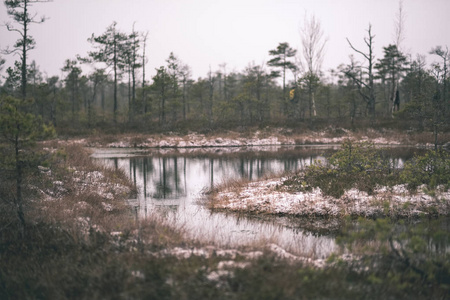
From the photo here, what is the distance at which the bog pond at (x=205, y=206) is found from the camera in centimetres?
872

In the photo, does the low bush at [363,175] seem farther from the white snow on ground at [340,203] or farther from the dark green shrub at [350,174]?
the white snow on ground at [340,203]

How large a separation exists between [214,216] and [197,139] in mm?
30351

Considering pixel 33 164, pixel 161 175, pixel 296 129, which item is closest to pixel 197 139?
pixel 296 129

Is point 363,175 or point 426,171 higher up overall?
point 426,171

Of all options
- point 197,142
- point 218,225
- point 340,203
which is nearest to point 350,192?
point 340,203

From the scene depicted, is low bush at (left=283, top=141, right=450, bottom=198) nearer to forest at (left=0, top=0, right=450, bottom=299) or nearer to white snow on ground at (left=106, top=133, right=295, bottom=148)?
forest at (left=0, top=0, right=450, bottom=299)

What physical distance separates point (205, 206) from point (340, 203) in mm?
5162

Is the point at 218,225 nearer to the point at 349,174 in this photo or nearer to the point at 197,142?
the point at 349,174

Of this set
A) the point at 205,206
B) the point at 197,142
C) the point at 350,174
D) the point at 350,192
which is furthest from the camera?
the point at 197,142

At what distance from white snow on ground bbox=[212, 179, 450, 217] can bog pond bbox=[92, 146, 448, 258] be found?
2.15 ft

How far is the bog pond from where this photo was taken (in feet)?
28.6

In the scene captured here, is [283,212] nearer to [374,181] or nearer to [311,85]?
[374,181]

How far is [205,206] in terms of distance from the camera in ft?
43.7

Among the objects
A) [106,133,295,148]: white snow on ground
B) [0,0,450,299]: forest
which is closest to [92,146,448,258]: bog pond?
[0,0,450,299]: forest
